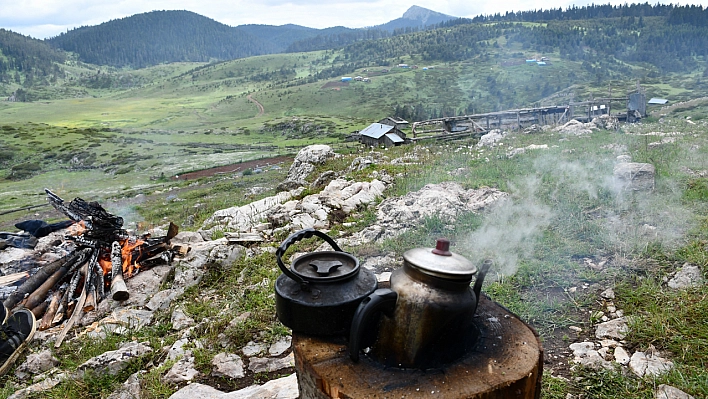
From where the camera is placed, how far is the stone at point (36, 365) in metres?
4.59

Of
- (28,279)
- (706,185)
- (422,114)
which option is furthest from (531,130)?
(422,114)

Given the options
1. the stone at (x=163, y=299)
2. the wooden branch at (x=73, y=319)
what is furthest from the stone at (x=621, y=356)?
the wooden branch at (x=73, y=319)

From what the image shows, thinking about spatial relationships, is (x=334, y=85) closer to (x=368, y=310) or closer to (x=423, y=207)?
(x=423, y=207)

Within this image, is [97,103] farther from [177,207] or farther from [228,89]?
[177,207]

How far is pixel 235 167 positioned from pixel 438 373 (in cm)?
2800

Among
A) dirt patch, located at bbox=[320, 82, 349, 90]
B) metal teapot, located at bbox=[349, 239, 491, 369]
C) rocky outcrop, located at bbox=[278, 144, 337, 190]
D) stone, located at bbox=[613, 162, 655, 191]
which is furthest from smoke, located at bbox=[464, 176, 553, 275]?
dirt patch, located at bbox=[320, 82, 349, 90]

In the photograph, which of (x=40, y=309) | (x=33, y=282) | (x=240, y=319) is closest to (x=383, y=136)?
(x=33, y=282)

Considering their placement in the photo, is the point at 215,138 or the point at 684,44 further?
the point at 684,44

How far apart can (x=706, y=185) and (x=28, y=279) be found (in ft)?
36.3

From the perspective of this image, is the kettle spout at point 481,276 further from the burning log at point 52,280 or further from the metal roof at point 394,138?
the metal roof at point 394,138

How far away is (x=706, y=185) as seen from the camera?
22.0 feet

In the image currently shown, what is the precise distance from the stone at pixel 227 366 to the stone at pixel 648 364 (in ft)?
11.1

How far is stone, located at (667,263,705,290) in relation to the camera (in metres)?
4.04

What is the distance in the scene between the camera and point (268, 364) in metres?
4.08
